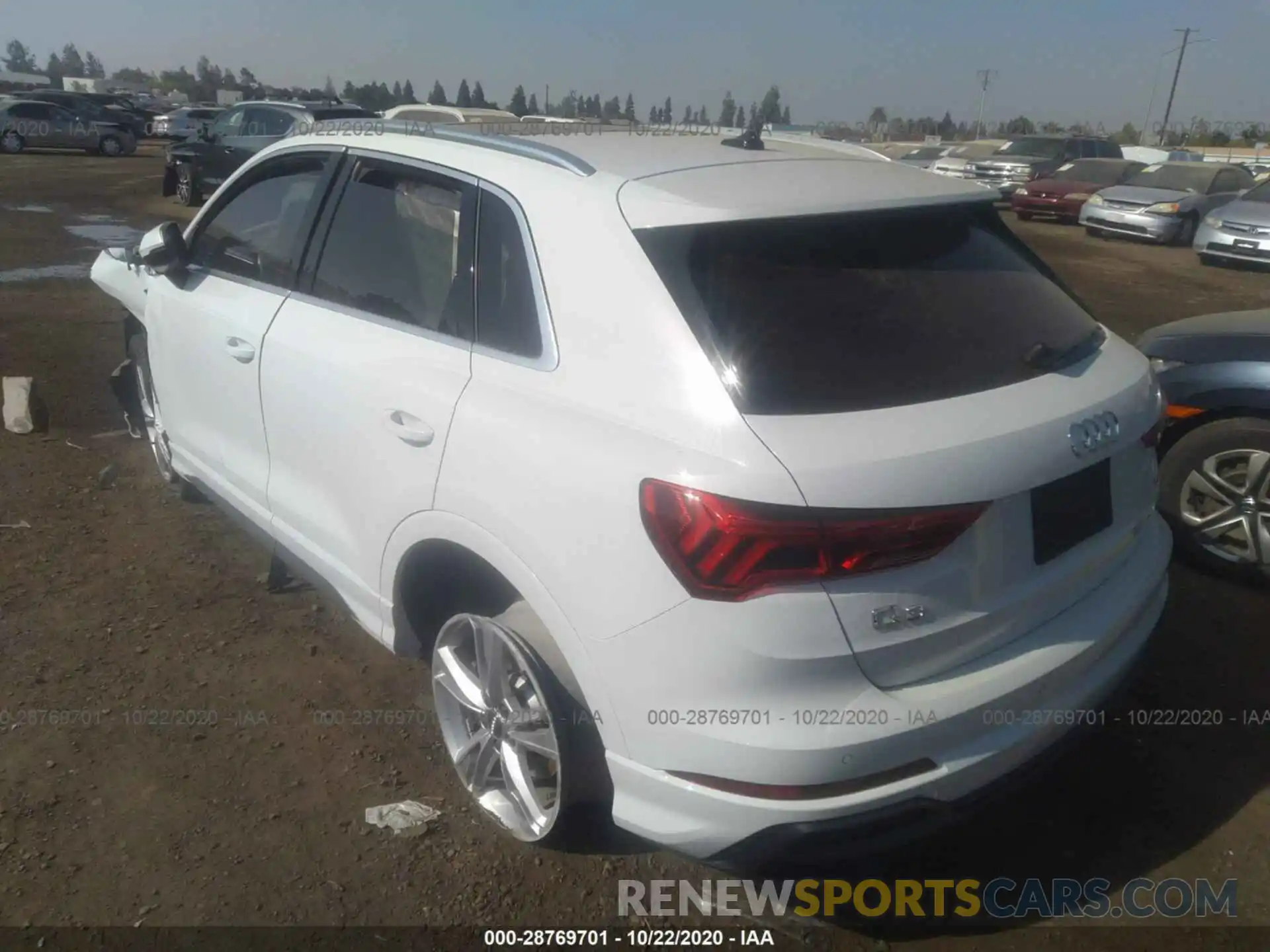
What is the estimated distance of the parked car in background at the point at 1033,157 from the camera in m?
23.8

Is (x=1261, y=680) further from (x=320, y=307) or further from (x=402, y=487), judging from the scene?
(x=320, y=307)

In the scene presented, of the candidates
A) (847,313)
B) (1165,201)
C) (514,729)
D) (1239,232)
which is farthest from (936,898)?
(1165,201)

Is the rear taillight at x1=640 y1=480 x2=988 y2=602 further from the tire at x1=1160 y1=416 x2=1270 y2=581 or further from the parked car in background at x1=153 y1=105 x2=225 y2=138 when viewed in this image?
the parked car in background at x1=153 y1=105 x2=225 y2=138

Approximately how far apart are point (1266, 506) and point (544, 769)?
129 inches

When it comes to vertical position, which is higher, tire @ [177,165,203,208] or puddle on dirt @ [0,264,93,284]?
tire @ [177,165,203,208]

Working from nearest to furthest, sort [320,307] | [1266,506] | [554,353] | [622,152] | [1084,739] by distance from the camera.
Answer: [554,353] < [1084,739] < [622,152] < [320,307] < [1266,506]

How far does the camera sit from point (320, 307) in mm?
3271

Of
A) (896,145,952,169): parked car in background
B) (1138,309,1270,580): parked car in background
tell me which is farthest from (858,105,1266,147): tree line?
(1138,309,1270,580): parked car in background

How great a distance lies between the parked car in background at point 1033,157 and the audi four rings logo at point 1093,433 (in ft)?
75.2

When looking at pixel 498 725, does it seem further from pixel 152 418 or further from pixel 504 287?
pixel 152 418

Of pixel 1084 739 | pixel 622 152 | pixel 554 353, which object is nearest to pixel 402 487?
pixel 554 353

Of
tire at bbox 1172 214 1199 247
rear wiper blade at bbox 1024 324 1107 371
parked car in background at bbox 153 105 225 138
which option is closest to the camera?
rear wiper blade at bbox 1024 324 1107 371

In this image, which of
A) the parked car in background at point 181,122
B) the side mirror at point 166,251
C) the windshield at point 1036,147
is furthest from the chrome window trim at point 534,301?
the parked car in background at point 181,122

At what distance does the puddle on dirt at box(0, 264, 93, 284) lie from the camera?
10.5m
